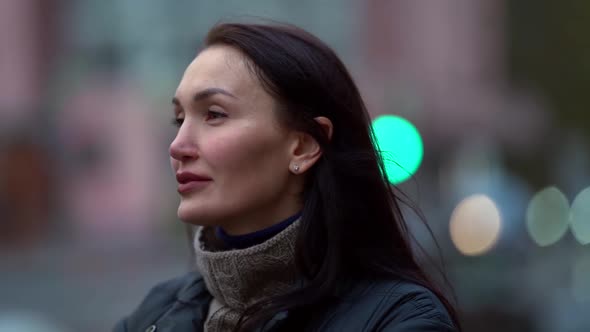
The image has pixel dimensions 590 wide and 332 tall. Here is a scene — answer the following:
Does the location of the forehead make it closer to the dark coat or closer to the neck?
the neck

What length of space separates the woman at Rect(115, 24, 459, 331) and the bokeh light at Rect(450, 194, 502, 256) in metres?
10.2

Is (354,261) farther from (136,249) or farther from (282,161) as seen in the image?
(136,249)

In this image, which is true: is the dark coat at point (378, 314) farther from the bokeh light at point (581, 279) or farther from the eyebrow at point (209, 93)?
the bokeh light at point (581, 279)

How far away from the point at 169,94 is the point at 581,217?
15.2 meters

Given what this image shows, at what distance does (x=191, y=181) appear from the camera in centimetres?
318

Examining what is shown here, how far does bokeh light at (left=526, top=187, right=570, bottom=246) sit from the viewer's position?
20188mm

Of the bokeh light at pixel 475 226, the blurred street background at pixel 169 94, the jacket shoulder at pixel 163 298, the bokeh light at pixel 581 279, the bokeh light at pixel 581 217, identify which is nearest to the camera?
the jacket shoulder at pixel 163 298

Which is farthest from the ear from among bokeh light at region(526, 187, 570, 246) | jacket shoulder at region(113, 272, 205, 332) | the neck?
Answer: bokeh light at region(526, 187, 570, 246)

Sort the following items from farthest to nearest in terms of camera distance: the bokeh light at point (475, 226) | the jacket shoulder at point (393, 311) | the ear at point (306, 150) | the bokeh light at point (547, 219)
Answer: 1. the bokeh light at point (547, 219)
2. the bokeh light at point (475, 226)
3. the ear at point (306, 150)
4. the jacket shoulder at point (393, 311)

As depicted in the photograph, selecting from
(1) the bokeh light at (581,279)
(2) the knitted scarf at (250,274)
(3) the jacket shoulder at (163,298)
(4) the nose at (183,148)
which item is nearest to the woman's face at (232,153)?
(4) the nose at (183,148)

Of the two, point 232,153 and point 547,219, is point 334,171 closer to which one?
point 232,153

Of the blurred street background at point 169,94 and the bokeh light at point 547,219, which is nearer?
the bokeh light at point 547,219

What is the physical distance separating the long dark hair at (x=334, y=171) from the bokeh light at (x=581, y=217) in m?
16.6

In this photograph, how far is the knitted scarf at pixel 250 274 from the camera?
3.10 metres
